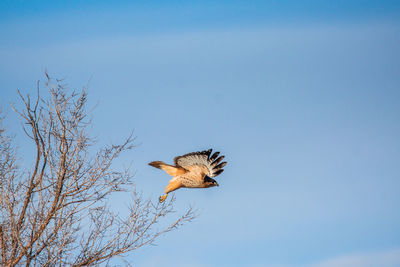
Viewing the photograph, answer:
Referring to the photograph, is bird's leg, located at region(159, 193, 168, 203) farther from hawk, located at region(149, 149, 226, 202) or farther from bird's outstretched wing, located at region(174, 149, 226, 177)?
bird's outstretched wing, located at region(174, 149, 226, 177)

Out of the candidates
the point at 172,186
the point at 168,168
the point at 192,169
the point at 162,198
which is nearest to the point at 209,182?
the point at 192,169

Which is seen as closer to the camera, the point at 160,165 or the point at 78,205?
the point at 78,205

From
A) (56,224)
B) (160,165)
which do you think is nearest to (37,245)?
(56,224)

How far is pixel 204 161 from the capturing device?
10.0m

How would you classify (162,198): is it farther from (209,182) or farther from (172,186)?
(209,182)

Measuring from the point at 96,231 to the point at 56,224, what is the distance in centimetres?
65

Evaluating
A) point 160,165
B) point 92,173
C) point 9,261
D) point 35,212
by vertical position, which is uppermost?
point 160,165

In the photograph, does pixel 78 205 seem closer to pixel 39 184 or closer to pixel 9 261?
pixel 39 184

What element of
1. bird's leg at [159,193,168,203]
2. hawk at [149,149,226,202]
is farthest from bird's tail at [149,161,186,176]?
bird's leg at [159,193,168,203]

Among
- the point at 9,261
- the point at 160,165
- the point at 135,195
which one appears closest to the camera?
the point at 9,261

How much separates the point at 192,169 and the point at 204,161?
0.86ft

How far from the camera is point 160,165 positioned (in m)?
9.84

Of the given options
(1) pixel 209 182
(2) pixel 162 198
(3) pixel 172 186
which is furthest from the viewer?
(1) pixel 209 182

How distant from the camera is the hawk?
9.84 metres
